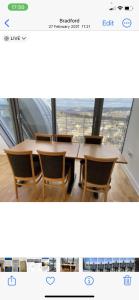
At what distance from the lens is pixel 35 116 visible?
3449 millimetres

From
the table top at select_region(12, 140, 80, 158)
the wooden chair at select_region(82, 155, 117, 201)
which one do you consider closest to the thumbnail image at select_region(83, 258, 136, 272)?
the wooden chair at select_region(82, 155, 117, 201)

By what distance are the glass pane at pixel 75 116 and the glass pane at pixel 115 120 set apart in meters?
0.26

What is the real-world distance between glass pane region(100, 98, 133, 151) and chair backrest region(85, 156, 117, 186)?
1.38 meters

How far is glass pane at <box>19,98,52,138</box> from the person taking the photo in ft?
10.5

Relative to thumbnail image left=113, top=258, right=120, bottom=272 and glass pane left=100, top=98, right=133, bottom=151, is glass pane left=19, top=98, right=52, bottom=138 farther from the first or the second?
thumbnail image left=113, top=258, right=120, bottom=272

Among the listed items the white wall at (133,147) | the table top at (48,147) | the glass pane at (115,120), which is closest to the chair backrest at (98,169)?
the table top at (48,147)

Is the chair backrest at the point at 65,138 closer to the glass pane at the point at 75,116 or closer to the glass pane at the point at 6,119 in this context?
the glass pane at the point at 75,116

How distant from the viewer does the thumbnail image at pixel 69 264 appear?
0.45 metres

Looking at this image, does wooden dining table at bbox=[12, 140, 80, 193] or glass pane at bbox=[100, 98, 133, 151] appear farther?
glass pane at bbox=[100, 98, 133, 151]

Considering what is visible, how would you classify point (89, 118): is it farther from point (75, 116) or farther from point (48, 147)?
point (48, 147)
